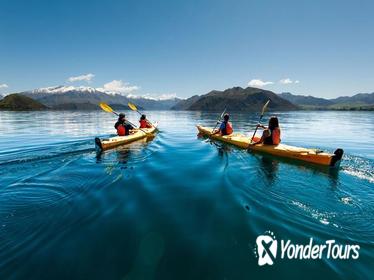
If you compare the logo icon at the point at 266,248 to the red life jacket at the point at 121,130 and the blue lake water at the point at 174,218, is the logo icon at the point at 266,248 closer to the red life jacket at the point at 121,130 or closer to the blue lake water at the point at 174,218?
the blue lake water at the point at 174,218

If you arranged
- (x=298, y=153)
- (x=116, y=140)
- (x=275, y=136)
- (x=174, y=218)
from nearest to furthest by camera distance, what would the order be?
(x=174, y=218)
(x=298, y=153)
(x=275, y=136)
(x=116, y=140)

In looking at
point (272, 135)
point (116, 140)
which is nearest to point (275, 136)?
point (272, 135)

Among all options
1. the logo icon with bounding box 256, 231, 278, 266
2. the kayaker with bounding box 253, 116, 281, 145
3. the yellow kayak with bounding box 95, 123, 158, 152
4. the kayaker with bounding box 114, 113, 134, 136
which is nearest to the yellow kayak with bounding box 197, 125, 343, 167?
the kayaker with bounding box 253, 116, 281, 145

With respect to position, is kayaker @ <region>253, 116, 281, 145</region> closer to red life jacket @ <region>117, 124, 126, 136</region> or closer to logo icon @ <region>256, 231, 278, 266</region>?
logo icon @ <region>256, 231, 278, 266</region>

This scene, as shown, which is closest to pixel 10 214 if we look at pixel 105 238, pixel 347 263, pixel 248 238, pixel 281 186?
pixel 105 238

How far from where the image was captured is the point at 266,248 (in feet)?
17.4

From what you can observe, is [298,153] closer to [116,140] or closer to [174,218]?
[174,218]

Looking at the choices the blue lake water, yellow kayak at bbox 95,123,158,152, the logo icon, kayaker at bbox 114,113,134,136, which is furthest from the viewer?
kayaker at bbox 114,113,134,136

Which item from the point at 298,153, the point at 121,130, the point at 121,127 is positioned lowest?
the point at 298,153

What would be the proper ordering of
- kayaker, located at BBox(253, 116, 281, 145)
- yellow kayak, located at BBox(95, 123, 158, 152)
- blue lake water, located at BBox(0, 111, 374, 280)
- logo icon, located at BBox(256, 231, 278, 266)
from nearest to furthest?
blue lake water, located at BBox(0, 111, 374, 280), logo icon, located at BBox(256, 231, 278, 266), kayaker, located at BBox(253, 116, 281, 145), yellow kayak, located at BBox(95, 123, 158, 152)

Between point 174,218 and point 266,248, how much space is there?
2586mm

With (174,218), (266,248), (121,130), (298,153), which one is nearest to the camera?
(266,248)

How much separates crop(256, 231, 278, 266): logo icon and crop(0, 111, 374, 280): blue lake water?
15cm

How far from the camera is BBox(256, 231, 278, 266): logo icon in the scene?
4.93 meters
